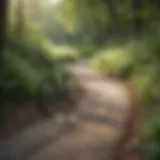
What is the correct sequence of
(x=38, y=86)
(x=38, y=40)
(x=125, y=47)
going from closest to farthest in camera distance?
(x=38, y=86) → (x=38, y=40) → (x=125, y=47)

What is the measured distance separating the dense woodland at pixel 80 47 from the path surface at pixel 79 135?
2.44 ft

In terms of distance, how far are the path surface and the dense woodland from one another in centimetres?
74

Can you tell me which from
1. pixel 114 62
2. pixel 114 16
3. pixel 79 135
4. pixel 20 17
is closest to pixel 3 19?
pixel 79 135

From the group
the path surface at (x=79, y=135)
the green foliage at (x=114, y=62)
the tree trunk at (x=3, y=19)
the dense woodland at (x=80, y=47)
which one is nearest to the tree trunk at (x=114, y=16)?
the dense woodland at (x=80, y=47)

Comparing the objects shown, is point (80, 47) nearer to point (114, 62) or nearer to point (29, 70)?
point (114, 62)

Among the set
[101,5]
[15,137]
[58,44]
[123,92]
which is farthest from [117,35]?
[15,137]

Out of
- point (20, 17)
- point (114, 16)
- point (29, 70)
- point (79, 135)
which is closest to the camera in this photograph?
point (79, 135)

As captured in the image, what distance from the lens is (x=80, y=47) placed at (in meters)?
23.7

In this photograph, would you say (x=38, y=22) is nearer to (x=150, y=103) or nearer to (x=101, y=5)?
(x=101, y=5)

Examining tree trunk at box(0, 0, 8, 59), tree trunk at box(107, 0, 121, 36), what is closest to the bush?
tree trunk at box(0, 0, 8, 59)

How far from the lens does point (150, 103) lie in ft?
31.7

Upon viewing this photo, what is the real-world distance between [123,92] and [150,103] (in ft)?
15.3

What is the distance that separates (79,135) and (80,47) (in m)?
14.9

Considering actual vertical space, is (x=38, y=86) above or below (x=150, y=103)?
above
